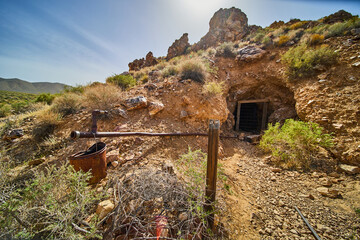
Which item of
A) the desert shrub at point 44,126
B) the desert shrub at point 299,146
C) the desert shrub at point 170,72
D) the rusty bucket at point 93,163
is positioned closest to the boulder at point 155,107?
the rusty bucket at point 93,163

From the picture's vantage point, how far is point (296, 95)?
4.33 metres

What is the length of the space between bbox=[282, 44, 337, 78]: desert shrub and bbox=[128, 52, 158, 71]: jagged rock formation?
14.1 meters

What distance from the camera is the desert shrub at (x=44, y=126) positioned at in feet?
11.0

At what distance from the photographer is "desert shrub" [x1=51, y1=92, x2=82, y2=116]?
396cm

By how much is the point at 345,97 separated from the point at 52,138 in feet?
26.8

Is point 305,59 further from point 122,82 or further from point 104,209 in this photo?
point 122,82

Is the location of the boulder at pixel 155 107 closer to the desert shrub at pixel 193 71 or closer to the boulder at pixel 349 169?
the desert shrub at pixel 193 71

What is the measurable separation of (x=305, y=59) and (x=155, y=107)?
5724 millimetres

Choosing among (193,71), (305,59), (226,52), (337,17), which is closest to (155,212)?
(193,71)

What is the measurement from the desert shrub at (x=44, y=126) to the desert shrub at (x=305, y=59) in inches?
334

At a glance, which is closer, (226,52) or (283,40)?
(283,40)

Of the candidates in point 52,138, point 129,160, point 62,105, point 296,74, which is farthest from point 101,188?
point 296,74

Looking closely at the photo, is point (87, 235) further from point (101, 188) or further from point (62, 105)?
point (62, 105)

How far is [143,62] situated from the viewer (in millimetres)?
16328
